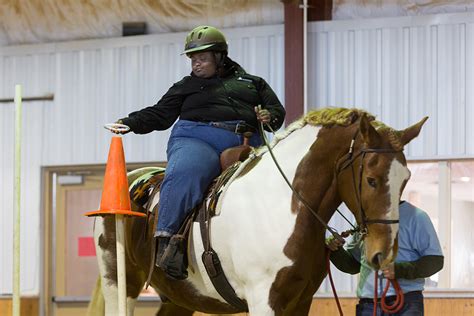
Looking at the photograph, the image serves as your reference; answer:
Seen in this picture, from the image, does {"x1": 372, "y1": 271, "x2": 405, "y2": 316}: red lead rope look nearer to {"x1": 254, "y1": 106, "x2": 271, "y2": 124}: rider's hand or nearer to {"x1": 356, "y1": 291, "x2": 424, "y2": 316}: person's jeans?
{"x1": 356, "y1": 291, "x2": 424, "y2": 316}: person's jeans

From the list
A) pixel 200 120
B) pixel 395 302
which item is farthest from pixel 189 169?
pixel 395 302

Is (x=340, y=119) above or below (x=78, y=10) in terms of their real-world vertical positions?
below

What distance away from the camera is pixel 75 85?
36.2 ft

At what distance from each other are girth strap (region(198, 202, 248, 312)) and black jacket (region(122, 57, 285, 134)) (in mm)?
629

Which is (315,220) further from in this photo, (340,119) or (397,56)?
(397,56)

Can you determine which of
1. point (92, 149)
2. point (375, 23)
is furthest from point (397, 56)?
A: point (92, 149)

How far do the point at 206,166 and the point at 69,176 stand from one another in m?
6.32

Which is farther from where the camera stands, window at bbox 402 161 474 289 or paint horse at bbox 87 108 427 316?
window at bbox 402 161 474 289

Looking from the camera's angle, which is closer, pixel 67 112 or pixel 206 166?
pixel 206 166

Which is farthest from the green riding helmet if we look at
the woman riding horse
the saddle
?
the saddle

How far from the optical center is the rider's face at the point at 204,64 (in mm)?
5469

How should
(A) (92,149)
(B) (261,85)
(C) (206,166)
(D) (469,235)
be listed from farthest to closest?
(A) (92,149), (D) (469,235), (B) (261,85), (C) (206,166)

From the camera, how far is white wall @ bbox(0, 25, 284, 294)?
35.1 ft

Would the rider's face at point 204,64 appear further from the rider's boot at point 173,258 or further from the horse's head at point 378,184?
the horse's head at point 378,184
